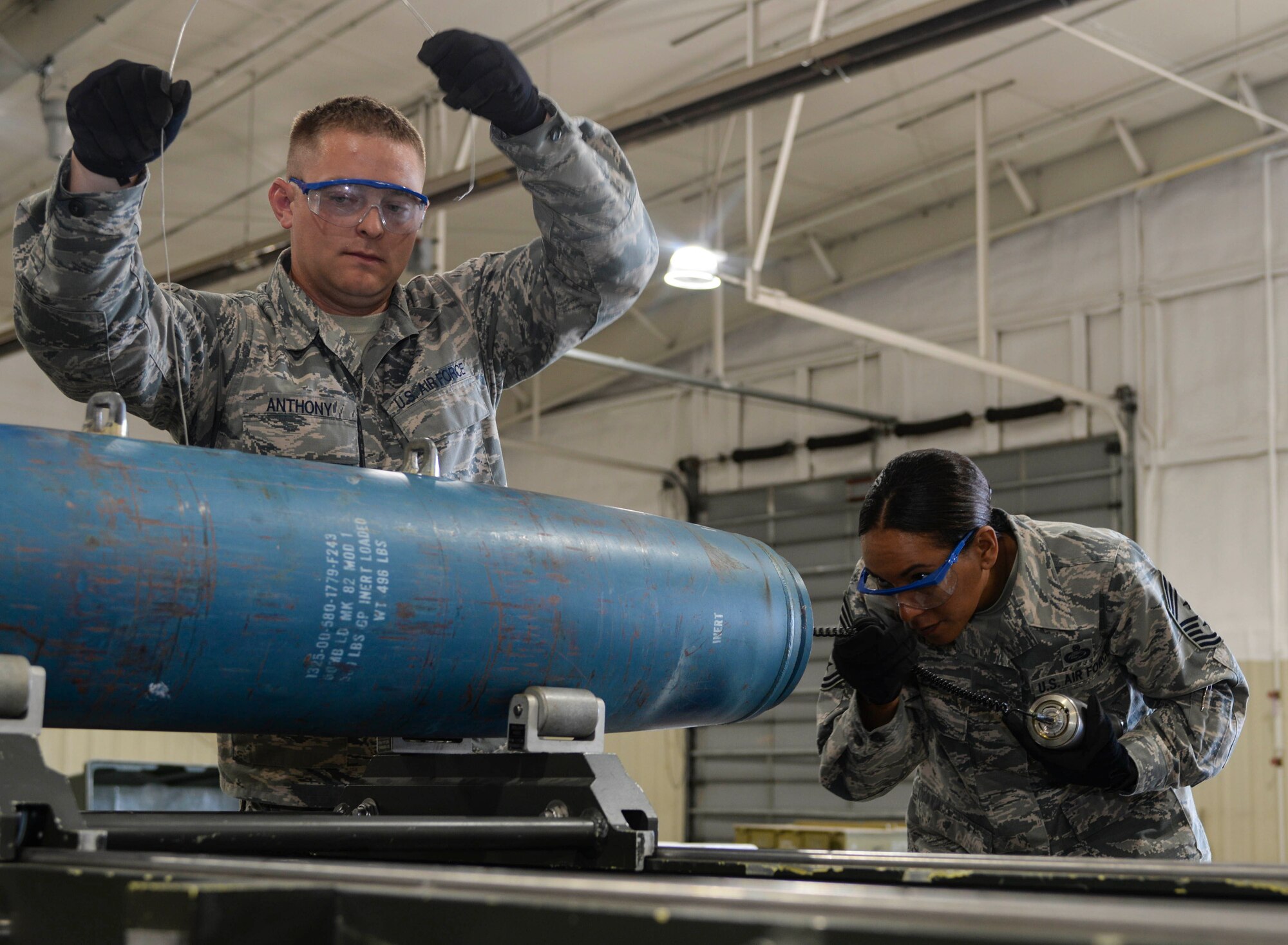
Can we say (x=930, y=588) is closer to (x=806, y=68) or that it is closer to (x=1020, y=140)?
(x=806, y=68)

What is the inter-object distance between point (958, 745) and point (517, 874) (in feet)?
5.38

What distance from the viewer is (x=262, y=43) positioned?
6062 mm

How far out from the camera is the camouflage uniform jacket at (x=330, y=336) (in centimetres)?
144

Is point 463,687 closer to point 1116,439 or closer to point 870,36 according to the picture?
point 870,36

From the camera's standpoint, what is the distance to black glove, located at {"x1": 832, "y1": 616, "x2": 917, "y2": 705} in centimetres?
208

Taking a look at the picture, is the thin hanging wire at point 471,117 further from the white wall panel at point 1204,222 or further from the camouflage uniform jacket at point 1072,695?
the white wall panel at point 1204,222

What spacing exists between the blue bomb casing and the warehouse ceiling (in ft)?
10.8

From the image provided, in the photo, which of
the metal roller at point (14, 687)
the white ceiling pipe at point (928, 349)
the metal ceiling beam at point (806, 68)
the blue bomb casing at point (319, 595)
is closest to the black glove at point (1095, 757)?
the blue bomb casing at point (319, 595)

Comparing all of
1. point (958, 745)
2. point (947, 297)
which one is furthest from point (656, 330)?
point (958, 745)

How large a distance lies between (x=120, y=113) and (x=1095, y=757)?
1.58 metres

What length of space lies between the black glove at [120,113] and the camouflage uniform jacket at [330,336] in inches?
2.3

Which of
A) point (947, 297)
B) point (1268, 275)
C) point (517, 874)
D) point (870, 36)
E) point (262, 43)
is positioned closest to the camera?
point (517, 874)

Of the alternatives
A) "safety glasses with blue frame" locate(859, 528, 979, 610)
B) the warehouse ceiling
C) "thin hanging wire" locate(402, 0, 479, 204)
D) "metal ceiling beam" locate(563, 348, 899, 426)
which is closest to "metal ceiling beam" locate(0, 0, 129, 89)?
the warehouse ceiling

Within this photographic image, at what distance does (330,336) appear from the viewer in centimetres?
167
